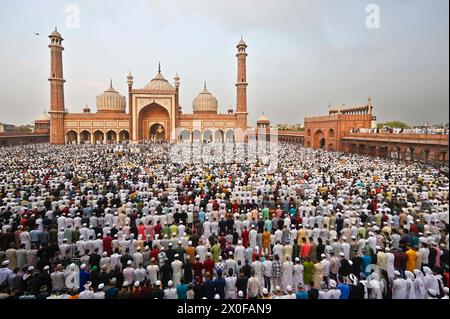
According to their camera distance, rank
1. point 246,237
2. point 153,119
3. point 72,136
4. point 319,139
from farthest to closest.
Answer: point 153,119 < point 72,136 < point 319,139 < point 246,237

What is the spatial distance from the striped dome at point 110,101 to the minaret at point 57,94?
5899 mm

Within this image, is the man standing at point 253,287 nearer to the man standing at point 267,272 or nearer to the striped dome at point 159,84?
the man standing at point 267,272

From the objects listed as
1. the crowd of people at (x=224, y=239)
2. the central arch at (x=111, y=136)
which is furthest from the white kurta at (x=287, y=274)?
the central arch at (x=111, y=136)

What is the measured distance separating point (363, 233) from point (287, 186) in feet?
13.1

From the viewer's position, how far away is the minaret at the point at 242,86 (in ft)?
121

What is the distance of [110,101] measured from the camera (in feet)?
129

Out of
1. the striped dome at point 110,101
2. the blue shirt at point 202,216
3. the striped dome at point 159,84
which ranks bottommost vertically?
the blue shirt at point 202,216

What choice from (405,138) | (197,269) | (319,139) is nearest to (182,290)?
(197,269)

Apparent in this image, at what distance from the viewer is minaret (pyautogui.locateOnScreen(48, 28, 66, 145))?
32531mm

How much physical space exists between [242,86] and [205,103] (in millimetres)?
6936

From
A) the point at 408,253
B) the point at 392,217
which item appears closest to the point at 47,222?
the point at 408,253

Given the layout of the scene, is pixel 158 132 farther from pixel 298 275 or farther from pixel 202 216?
pixel 298 275

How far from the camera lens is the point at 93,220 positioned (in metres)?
6.61

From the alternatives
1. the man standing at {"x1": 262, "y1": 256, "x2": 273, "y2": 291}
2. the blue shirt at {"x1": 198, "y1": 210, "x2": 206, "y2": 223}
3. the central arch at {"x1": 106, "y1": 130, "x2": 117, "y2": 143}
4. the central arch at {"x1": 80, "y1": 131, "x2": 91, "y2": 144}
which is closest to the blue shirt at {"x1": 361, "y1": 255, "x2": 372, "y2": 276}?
the man standing at {"x1": 262, "y1": 256, "x2": 273, "y2": 291}
